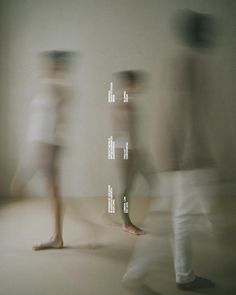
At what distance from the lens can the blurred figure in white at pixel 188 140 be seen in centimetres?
91

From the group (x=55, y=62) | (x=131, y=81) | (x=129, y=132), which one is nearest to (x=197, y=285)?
(x=129, y=132)

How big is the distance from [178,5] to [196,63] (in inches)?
15.4

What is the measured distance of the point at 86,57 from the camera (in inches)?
52.7

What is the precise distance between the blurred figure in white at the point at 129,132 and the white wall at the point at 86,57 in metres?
0.05

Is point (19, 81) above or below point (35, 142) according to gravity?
above

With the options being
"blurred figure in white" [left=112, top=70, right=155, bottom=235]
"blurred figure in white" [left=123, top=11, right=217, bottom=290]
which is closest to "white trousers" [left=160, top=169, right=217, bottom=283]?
"blurred figure in white" [left=123, top=11, right=217, bottom=290]

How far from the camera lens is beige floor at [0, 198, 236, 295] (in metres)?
1.00

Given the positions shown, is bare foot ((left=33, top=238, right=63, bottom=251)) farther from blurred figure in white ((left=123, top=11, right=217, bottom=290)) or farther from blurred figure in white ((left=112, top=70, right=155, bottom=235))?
blurred figure in white ((left=123, top=11, right=217, bottom=290))

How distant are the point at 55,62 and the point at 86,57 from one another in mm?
205

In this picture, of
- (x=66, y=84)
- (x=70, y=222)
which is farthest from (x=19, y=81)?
(x=70, y=222)

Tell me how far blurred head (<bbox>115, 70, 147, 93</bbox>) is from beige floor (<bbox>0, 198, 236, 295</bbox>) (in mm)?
470

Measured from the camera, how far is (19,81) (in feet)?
4.34

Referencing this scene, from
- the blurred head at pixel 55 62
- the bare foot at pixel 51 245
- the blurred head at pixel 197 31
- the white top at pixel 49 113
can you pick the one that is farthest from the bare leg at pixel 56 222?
the blurred head at pixel 197 31

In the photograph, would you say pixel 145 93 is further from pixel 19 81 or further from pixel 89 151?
pixel 19 81
